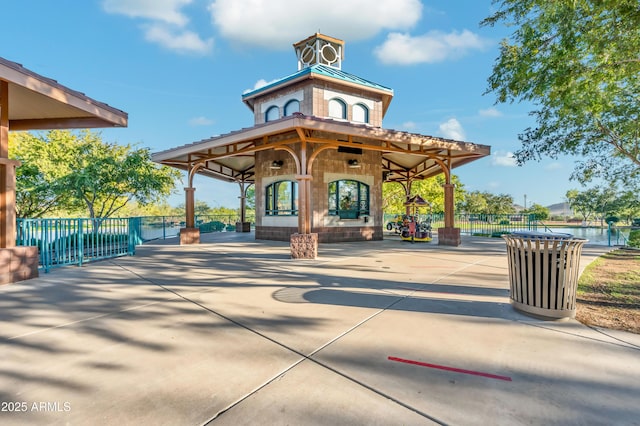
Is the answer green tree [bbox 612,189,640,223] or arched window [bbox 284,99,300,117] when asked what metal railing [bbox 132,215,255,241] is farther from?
green tree [bbox 612,189,640,223]

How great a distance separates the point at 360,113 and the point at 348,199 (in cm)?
457

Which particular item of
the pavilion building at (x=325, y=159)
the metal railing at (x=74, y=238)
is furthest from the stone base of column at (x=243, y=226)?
the metal railing at (x=74, y=238)

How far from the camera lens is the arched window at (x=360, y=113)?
592 inches

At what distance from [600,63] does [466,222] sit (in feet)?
60.1

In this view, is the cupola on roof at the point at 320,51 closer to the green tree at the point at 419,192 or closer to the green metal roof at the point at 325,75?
the green metal roof at the point at 325,75

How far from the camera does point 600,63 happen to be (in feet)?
20.4

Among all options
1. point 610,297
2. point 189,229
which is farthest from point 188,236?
point 610,297

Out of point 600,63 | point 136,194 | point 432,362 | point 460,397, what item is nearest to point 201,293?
point 432,362

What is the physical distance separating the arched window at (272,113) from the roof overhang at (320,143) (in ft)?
6.06

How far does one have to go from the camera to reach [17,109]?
23.6 feet

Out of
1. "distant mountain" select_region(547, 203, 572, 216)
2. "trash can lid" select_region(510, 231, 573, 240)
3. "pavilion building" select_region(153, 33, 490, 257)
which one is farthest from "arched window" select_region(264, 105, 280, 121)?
"distant mountain" select_region(547, 203, 572, 216)

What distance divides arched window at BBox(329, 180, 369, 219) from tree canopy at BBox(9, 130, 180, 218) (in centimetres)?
878

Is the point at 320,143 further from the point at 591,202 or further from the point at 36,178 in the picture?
the point at 591,202

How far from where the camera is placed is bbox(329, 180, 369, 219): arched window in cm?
1359
